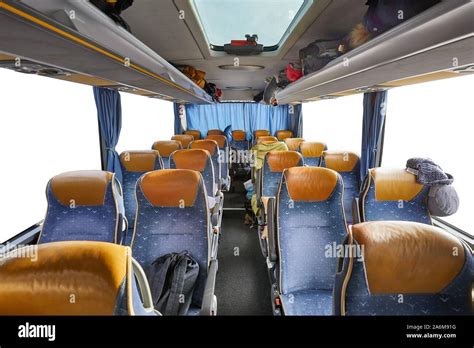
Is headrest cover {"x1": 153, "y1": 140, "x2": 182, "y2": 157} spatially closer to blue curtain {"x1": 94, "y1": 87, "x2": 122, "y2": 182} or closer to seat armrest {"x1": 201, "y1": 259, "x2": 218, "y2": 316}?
blue curtain {"x1": 94, "y1": 87, "x2": 122, "y2": 182}

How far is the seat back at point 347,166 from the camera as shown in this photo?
422 centimetres

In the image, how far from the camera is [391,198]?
2867 mm

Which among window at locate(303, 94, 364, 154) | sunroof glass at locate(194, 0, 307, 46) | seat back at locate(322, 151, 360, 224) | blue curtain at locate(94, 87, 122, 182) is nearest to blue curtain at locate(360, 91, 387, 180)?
seat back at locate(322, 151, 360, 224)

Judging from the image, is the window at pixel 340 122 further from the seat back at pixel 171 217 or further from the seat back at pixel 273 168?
the seat back at pixel 171 217

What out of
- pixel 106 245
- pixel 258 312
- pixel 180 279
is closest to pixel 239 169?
pixel 258 312

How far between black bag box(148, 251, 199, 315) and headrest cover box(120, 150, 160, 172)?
2171 mm

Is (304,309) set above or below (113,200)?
below

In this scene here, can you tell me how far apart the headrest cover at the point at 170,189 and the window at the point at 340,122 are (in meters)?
4.17

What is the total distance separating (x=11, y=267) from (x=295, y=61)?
5347 millimetres

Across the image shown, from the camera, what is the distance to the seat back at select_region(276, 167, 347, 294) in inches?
103

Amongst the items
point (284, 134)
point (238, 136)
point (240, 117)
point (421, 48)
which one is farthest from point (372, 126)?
point (240, 117)

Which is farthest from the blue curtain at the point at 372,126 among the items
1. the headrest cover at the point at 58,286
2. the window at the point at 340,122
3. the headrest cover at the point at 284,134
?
the headrest cover at the point at 284,134
